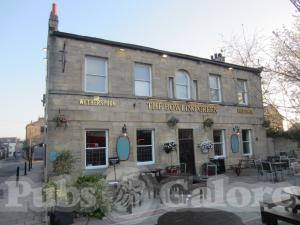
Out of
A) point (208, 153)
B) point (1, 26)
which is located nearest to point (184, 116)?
point (208, 153)

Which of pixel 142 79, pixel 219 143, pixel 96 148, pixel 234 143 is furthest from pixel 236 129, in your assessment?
pixel 96 148

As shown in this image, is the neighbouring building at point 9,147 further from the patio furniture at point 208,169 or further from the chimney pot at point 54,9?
the patio furniture at point 208,169

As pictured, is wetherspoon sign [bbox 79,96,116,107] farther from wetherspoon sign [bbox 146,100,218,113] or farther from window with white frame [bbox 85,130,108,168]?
wetherspoon sign [bbox 146,100,218,113]

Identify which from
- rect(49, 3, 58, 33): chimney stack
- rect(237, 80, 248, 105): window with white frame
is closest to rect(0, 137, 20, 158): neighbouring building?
rect(49, 3, 58, 33): chimney stack

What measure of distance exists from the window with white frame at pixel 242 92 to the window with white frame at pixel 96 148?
32.5ft

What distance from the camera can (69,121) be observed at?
1003 cm

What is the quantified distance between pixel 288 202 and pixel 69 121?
27.0 ft

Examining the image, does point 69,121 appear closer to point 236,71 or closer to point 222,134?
point 222,134

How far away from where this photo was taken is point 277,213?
4.86 metres

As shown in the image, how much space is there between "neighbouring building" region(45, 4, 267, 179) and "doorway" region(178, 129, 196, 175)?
5 centimetres

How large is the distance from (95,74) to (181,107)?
4996 millimetres

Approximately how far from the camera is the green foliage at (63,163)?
30.3ft

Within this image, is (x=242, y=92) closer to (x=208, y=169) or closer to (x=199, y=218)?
(x=208, y=169)

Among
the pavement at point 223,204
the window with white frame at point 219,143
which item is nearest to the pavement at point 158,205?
the pavement at point 223,204
